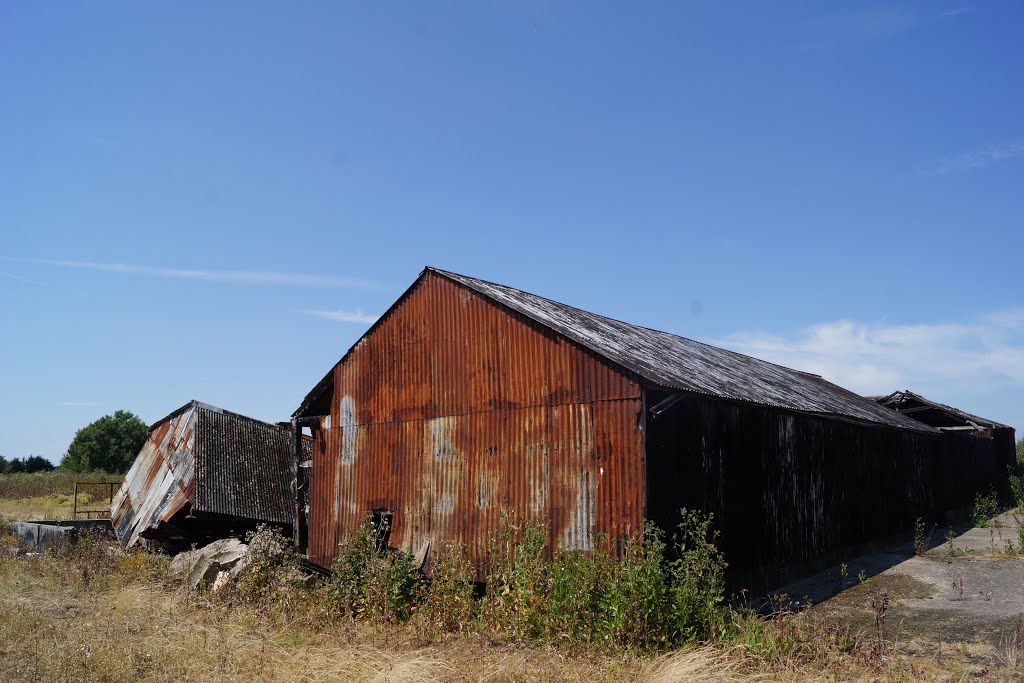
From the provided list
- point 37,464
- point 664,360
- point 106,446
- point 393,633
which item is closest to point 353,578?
point 393,633

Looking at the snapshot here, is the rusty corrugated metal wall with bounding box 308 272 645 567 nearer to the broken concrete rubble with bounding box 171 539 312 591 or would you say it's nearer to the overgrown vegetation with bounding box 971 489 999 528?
the broken concrete rubble with bounding box 171 539 312 591

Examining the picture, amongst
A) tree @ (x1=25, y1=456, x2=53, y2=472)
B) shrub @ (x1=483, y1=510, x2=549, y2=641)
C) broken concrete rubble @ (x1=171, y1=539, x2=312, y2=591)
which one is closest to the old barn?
shrub @ (x1=483, y1=510, x2=549, y2=641)

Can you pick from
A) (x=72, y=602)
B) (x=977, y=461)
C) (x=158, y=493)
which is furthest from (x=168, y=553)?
(x=977, y=461)

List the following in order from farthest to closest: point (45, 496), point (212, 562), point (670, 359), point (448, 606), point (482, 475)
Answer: point (45, 496)
point (670, 359)
point (212, 562)
point (482, 475)
point (448, 606)

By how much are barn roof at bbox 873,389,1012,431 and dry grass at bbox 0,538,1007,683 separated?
1001 inches

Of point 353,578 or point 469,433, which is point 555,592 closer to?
point 353,578

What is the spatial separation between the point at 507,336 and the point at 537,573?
4.80 m

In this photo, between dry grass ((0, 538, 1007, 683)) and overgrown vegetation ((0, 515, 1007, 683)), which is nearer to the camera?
dry grass ((0, 538, 1007, 683))

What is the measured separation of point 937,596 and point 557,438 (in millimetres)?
7615

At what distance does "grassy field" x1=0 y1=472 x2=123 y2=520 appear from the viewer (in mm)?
29422

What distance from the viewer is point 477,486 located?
13.9 meters

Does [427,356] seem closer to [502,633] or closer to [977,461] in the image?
[502,633]

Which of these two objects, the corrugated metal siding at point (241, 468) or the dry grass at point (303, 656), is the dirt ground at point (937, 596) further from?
the corrugated metal siding at point (241, 468)

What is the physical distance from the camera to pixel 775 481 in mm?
15203
